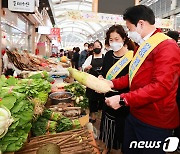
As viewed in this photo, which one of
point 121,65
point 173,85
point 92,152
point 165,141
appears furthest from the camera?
point 121,65

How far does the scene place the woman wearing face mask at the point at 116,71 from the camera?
2.79 metres

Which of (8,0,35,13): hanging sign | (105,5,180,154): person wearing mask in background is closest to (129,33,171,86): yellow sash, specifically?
(105,5,180,154): person wearing mask in background

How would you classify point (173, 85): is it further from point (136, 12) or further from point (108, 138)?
point (108, 138)

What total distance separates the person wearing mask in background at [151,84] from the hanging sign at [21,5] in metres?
2.77

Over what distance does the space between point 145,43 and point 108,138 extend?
1579mm

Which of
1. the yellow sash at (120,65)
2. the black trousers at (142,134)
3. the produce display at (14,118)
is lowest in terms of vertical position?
the black trousers at (142,134)

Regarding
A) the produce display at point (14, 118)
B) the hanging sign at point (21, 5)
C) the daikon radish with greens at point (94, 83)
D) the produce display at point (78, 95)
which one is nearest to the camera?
the produce display at point (14, 118)

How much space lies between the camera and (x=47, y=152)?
142 centimetres

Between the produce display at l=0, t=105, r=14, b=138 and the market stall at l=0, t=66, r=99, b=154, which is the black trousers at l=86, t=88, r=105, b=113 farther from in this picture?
the produce display at l=0, t=105, r=14, b=138

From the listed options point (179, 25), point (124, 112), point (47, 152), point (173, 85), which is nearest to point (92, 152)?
point (47, 152)

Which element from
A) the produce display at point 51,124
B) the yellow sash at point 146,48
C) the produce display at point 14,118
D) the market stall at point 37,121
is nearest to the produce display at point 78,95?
the market stall at point 37,121

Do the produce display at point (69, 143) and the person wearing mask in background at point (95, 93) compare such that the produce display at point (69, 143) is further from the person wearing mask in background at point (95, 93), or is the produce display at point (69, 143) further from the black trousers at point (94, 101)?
the black trousers at point (94, 101)

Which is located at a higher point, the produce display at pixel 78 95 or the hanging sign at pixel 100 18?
the hanging sign at pixel 100 18

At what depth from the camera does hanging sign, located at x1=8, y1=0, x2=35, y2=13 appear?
406 centimetres
